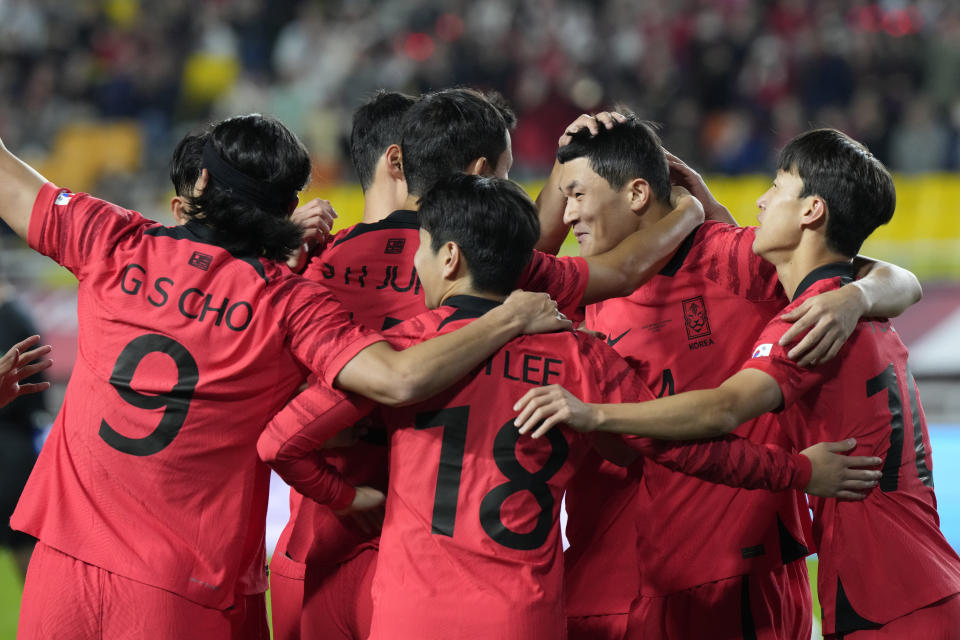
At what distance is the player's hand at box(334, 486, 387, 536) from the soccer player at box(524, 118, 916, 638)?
0.79 meters

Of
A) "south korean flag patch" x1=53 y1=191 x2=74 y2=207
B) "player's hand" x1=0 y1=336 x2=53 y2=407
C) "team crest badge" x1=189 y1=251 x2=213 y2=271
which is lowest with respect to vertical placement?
"player's hand" x1=0 y1=336 x2=53 y2=407

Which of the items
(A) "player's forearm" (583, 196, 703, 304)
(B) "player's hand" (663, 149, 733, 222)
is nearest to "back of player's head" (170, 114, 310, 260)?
(A) "player's forearm" (583, 196, 703, 304)

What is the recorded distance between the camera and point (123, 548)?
9.96 ft

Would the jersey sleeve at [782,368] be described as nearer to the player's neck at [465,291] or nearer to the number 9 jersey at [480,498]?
the number 9 jersey at [480,498]

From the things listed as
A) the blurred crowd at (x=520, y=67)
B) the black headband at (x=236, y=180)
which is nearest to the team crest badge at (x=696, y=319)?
the black headband at (x=236, y=180)

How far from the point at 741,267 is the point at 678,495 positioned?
82 cm

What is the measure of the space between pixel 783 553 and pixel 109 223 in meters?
2.45

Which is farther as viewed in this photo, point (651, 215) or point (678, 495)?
point (651, 215)

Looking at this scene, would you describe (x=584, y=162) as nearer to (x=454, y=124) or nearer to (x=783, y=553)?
(x=454, y=124)

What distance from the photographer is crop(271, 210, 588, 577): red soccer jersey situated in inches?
138

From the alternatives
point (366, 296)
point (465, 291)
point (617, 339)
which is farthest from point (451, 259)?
point (617, 339)

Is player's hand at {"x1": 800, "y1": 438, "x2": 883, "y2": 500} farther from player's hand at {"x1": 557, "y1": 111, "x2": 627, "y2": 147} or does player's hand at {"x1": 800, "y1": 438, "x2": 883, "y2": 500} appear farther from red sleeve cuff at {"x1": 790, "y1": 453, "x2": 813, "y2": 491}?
player's hand at {"x1": 557, "y1": 111, "x2": 627, "y2": 147}

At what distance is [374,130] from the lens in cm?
388

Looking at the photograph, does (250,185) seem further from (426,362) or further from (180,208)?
(426,362)
